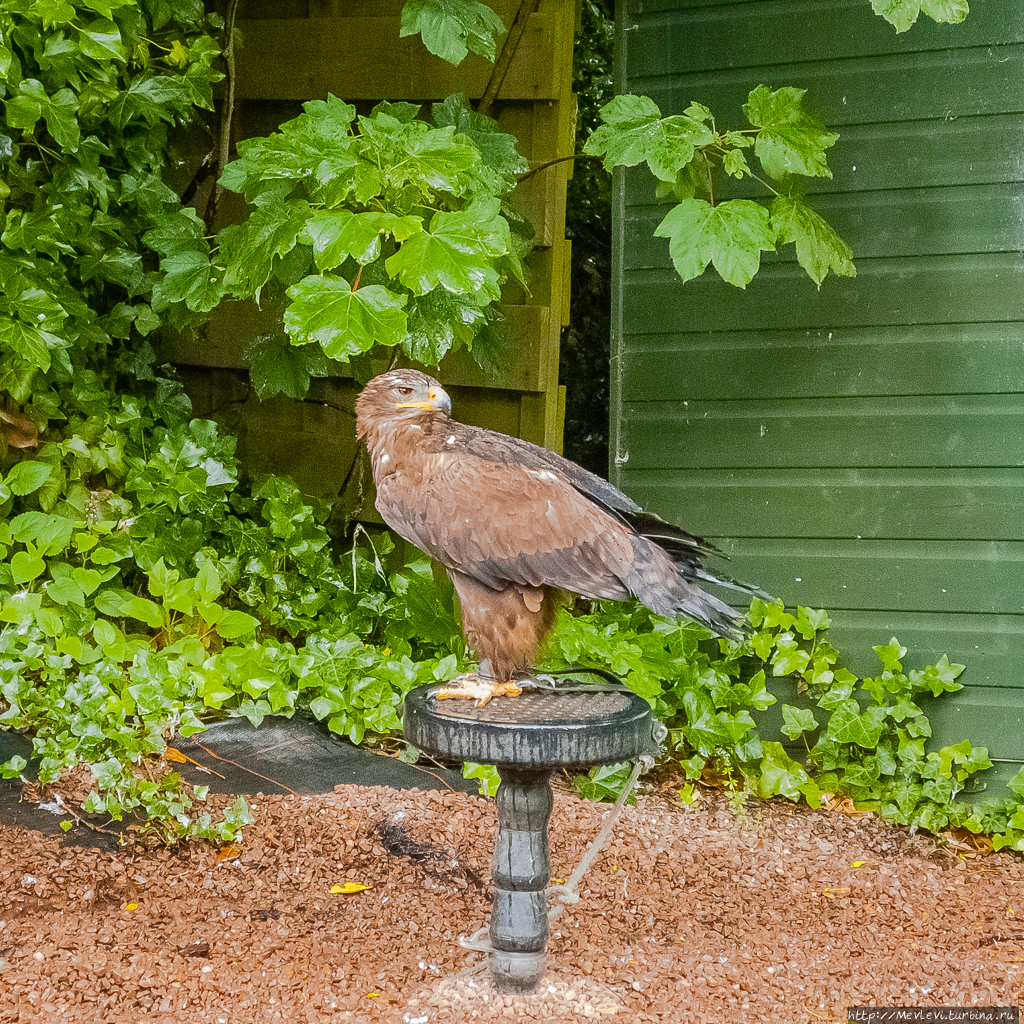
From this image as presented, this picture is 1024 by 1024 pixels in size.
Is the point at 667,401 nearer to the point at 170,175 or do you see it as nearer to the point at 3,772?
the point at 170,175

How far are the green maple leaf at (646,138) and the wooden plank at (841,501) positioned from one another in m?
1.00

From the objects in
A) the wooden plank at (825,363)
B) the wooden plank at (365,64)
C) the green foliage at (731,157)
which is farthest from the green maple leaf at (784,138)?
the wooden plank at (365,64)

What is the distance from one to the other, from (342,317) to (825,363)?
153 cm

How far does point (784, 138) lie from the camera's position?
107 inches

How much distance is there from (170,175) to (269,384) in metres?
1.06

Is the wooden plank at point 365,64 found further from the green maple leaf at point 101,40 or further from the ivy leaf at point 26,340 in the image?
the ivy leaf at point 26,340

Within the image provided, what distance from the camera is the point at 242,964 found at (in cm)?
214

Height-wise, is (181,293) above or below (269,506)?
above

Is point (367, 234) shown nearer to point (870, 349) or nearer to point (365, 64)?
point (365, 64)

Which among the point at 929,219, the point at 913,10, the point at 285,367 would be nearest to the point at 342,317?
the point at 285,367

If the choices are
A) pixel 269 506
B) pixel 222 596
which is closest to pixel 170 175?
pixel 269 506

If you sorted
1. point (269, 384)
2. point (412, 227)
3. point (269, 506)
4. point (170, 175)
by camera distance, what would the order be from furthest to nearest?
point (170, 175) → point (269, 506) → point (269, 384) → point (412, 227)

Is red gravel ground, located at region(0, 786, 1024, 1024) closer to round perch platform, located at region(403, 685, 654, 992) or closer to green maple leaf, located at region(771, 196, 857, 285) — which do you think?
round perch platform, located at region(403, 685, 654, 992)

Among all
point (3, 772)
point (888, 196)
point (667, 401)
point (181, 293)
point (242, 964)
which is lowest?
point (242, 964)
